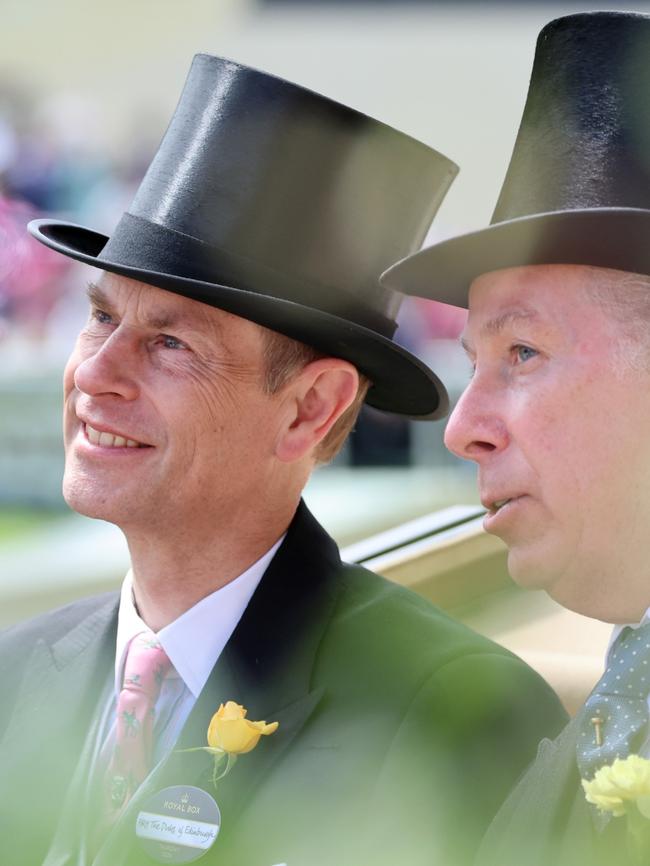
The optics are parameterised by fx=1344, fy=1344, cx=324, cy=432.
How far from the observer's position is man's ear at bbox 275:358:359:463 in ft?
7.99

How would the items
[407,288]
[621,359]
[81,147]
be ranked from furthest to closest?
[81,147] < [407,288] < [621,359]

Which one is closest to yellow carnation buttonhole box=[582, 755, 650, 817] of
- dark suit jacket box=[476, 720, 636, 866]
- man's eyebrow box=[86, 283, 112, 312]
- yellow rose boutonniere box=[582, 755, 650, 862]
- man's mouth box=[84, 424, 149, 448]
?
yellow rose boutonniere box=[582, 755, 650, 862]

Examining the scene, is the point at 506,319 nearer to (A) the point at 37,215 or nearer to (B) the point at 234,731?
(B) the point at 234,731

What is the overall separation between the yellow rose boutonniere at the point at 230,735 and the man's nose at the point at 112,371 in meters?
0.56

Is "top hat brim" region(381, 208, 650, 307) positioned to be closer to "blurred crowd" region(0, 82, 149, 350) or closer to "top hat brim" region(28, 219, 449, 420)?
"top hat brim" region(28, 219, 449, 420)

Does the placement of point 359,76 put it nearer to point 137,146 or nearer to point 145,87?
point 137,146

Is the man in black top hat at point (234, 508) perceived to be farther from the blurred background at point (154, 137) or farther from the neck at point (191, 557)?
the blurred background at point (154, 137)

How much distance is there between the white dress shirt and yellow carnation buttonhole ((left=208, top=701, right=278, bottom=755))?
0.18 m

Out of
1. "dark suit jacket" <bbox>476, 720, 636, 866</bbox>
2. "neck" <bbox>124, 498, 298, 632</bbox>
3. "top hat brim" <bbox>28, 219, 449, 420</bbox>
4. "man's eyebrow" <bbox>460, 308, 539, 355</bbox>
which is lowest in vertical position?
"neck" <bbox>124, 498, 298, 632</bbox>

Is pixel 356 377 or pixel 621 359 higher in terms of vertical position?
pixel 621 359

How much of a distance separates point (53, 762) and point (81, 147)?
1.41 metres

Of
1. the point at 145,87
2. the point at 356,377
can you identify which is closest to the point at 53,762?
the point at 356,377

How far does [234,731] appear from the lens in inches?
82.0

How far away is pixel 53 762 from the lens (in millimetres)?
2367
